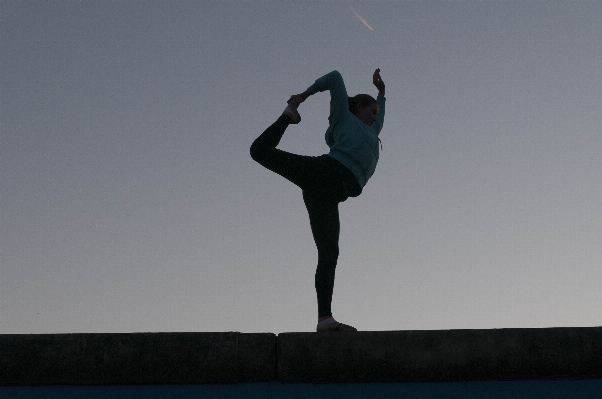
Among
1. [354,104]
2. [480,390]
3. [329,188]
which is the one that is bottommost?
[480,390]

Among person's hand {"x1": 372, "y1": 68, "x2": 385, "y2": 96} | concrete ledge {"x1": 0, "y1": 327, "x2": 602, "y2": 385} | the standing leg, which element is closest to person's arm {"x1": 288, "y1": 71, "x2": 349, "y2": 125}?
the standing leg

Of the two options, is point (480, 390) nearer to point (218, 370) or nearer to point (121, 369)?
point (218, 370)

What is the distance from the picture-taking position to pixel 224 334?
10.6 feet

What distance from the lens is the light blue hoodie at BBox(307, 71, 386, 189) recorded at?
410 cm

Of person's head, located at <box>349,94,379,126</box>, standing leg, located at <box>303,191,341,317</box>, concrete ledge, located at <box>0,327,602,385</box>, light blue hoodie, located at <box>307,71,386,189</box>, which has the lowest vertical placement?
concrete ledge, located at <box>0,327,602,385</box>

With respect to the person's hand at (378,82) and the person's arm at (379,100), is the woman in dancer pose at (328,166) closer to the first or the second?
the person's arm at (379,100)

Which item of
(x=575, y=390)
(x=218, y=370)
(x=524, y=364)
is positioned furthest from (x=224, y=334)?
(x=575, y=390)

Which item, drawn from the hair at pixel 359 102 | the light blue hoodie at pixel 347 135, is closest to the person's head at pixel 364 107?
the hair at pixel 359 102

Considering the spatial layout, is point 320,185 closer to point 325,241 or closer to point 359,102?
point 325,241

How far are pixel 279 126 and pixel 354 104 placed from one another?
80cm

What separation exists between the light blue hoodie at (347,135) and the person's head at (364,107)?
0.11 m

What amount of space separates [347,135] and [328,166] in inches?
11.6

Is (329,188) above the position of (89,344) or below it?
above

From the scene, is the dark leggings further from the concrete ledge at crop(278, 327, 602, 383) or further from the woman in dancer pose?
the concrete ledge at crop(278, 327, 602, 383)
